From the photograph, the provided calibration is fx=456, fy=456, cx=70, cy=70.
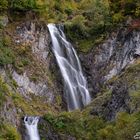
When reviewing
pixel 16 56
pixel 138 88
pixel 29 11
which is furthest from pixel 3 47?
pixel 138 88

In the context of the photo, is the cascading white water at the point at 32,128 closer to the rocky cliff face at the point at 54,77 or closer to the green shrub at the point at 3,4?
the rocky cliff face at the point at 54,77

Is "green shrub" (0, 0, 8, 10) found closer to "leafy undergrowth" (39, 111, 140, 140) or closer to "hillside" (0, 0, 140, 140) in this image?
"hillside" (0, 0, 140, 140)

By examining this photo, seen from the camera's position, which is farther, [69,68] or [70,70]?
[69,68]

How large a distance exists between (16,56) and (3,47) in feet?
4.14

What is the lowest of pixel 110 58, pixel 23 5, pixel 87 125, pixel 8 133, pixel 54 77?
pixel 87 125

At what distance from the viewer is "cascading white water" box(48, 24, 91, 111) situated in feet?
105

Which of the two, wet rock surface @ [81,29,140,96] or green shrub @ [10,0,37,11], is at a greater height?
green shrub @ [10,0,37,11]

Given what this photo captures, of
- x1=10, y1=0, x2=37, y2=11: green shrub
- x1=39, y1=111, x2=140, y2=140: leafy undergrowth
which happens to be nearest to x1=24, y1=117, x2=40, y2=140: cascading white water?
x1=39, y1=111, x2=140, y2=140: leafy undergrowth

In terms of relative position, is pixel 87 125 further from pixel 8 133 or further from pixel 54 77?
pixel 54 77

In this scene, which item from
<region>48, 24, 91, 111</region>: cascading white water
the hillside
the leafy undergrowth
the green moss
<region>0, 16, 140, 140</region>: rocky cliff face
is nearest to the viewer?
the leafy undergrowth

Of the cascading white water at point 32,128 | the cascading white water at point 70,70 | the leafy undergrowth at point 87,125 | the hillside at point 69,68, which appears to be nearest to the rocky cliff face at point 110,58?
the hillside at point 69,68

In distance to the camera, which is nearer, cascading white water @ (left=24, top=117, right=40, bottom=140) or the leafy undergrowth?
the leafy undergrowth

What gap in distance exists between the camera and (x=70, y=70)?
34.0 m

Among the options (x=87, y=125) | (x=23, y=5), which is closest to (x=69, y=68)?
(x=23, y=5)
